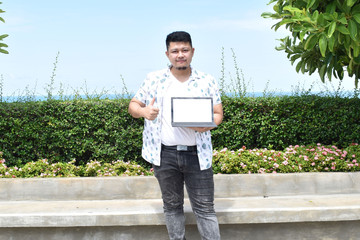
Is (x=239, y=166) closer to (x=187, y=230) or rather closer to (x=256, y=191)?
(x=256, y=191)

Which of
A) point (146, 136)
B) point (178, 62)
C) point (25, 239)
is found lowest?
point (25, 239)

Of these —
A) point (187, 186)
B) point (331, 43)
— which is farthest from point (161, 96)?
point (331, 43)

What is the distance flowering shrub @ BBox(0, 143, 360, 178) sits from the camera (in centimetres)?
585

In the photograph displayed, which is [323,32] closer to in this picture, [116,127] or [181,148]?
[181,148]

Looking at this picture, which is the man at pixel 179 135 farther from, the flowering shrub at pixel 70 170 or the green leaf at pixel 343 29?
the flowering shrub at pixel 70 170

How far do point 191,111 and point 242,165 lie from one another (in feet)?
9.02

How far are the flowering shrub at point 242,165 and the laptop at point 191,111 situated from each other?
8.48 ft

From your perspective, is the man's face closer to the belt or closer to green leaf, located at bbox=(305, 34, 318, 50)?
the belt

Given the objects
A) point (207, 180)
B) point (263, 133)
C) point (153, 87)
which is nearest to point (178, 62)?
point (153, 87)

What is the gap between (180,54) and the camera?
3248mm

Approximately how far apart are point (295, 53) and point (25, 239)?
17.0 feet

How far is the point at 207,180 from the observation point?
342 cm

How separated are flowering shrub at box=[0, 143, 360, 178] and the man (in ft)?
7.50

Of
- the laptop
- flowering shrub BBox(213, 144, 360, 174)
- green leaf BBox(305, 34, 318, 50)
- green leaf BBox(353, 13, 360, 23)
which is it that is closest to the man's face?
the laptop
